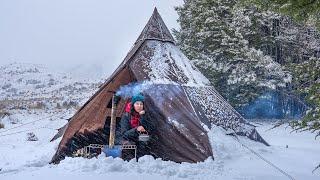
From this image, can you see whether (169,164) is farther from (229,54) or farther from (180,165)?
(229,54)

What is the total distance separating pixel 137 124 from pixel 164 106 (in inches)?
27.8

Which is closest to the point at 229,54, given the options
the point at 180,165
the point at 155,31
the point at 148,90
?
the point at 155,31

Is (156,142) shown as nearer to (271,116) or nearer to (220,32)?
(220,32)

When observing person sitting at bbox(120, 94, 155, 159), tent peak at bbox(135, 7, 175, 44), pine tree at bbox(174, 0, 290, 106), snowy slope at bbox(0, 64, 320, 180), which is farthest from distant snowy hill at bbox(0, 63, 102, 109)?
person sitting at bbox(120, 94, 155, 159)

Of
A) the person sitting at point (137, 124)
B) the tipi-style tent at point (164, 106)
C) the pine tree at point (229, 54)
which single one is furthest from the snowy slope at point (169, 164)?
the pine tree at point (229, 54)

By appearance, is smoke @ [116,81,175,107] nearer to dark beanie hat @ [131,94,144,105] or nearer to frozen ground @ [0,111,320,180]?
dark beanie hat @ [131,94,144,105]

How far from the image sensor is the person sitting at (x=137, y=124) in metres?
8.04

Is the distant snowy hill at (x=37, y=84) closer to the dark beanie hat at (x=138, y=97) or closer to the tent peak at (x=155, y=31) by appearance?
the tent peak at (x=155, y=31)

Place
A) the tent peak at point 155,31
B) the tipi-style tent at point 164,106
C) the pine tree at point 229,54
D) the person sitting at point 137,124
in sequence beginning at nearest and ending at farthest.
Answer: the tipi-style tent at point 164,106 < the person sitting at point 137,124 < the tent peak at point 155,31 < the pine tree at point 229,54

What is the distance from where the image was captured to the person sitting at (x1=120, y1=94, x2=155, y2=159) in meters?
8.04

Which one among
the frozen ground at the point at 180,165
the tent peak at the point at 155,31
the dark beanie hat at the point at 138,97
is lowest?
the frozen ground at the point at 180,165

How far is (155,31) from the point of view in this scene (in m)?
9.70

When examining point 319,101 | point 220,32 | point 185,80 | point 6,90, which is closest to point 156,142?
point 185,80

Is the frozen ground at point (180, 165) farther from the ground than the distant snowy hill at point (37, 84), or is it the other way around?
the distant snowy hill at point (37, 84)
